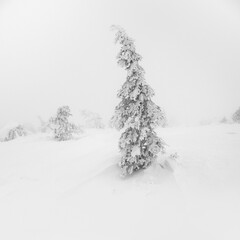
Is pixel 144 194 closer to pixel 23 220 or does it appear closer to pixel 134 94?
pixel 134 94

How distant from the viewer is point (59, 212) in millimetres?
14820

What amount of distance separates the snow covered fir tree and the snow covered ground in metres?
1.96

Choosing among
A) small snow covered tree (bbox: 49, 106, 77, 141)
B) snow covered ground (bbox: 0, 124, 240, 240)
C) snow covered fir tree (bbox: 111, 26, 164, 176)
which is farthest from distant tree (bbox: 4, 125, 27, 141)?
snow covered fir tree (bbox: 111, 26, 164, 176)

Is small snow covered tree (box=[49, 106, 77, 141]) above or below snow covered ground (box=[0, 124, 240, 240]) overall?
above

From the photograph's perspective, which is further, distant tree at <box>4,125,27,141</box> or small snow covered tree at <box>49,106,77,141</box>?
distant tree at <box>4,125,27,141</box>

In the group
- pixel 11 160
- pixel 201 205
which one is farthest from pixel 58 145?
pixel 201 205

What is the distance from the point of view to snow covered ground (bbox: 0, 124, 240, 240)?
12.3 meters

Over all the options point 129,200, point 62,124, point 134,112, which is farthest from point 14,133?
point 129,200

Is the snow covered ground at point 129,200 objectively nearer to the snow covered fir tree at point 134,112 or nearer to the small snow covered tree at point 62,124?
the snow covered fir tree at point 134,112

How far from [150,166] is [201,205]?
174 inches

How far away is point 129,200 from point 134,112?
18.3 feet

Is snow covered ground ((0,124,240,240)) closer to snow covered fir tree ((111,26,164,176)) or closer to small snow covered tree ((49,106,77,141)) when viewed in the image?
snow covered fir tree ((111,26,164,176))

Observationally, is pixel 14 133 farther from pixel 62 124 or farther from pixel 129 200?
pixel 129 200

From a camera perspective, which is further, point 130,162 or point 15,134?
point 15,134
